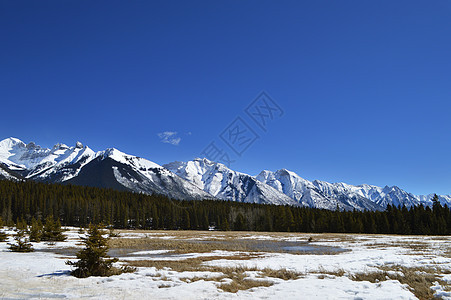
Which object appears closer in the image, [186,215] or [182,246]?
[182,246]

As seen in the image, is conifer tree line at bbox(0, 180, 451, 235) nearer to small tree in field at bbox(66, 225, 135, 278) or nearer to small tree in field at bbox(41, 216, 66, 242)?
small tree in field at bbox(41, 216, 66, 242)

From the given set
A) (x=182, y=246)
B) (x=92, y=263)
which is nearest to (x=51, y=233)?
(x=182, y=246)

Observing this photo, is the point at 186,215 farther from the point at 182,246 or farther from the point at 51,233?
the point at 182,246

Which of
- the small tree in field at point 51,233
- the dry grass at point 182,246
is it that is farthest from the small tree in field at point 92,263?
the small tree in field at point 51,233

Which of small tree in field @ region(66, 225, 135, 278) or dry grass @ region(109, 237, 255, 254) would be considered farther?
dry grass @ region(109, 237, 255, 254)

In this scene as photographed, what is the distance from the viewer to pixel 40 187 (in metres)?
134

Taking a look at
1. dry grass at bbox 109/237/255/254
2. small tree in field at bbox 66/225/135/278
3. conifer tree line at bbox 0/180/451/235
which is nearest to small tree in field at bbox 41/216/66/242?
dry grass at bbox 109/237/255/254

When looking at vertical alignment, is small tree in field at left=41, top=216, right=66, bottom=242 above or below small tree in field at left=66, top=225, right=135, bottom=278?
below

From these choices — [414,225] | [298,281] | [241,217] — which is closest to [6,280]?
[298,281]

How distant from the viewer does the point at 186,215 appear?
142125 millimetres

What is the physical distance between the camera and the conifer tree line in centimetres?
9388

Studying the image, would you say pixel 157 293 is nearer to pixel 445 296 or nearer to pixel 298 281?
pixel 298 281

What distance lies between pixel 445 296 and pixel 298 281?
20.7 feet

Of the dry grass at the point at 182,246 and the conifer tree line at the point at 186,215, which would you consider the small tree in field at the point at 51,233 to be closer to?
the dry grass at the point at 182,246
